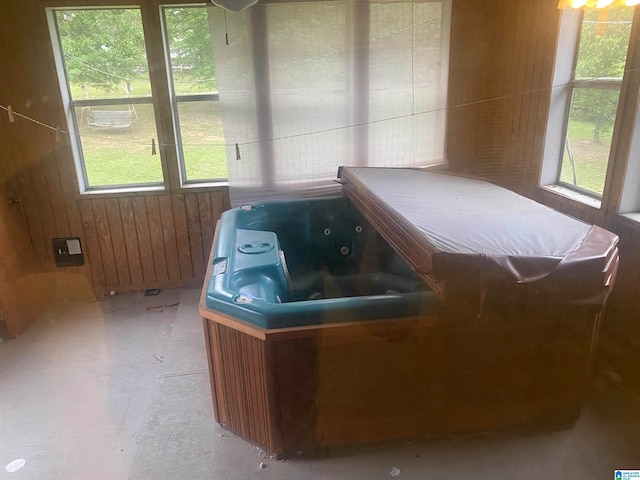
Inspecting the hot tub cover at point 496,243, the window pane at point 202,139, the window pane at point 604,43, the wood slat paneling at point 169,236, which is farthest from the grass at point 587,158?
the wood slat paneling at point 169,236

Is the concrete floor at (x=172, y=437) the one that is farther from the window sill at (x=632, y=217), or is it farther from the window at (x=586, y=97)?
the window at (x=586, y=97)

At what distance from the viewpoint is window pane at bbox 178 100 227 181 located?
10.5 feet

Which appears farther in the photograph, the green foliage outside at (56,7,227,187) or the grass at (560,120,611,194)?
the green foliage outside at (56,7,227,187)

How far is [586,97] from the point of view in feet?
8.72

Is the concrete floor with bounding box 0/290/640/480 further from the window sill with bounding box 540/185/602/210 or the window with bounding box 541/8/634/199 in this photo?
the window with bounding box 541/8/634/199

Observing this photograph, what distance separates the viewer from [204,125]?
10.5 ft

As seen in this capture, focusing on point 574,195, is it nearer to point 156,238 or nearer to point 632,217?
point 632,217

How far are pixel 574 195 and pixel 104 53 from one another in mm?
3083

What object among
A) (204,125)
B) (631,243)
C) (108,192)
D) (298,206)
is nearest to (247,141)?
(204,125)

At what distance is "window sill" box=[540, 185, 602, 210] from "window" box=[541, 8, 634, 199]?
3cm

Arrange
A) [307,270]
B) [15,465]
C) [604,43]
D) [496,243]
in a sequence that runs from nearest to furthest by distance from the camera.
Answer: [496,243]
[15,465]
[604,43]
[307,270]

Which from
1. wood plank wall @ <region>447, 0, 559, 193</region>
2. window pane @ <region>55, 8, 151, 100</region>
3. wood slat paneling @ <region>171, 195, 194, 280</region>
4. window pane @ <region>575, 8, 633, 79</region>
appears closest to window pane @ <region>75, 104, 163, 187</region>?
window pane @ <region>55, 8, 151, 100</region>

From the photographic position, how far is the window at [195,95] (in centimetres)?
Result: 302

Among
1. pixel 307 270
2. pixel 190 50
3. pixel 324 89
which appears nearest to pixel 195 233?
pixel 307 270
